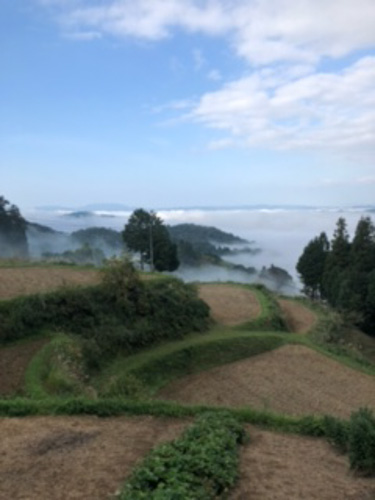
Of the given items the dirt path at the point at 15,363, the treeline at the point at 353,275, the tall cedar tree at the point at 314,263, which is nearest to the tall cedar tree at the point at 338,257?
the treeline at the point at 353,275

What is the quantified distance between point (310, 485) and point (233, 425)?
1.85m

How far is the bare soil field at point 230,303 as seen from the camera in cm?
2217

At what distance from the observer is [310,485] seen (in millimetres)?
6168

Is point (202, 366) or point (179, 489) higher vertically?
point (179, 489)

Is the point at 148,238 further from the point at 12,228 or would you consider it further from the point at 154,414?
the point at 154,414

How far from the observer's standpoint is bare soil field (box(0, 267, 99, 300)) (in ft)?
57.3

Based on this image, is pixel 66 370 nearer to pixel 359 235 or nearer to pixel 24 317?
pixel 24 317

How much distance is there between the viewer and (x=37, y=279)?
19531 mm

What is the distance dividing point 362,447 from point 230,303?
18.5 meters

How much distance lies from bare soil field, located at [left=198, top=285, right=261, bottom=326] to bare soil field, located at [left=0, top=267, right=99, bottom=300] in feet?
18.4

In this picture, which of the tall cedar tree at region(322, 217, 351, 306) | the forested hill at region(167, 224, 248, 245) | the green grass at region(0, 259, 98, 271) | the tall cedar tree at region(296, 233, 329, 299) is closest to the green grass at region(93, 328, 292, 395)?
the green grass at region(0, 259, 98, 271)

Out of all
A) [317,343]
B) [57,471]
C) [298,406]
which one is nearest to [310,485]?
[57,471]

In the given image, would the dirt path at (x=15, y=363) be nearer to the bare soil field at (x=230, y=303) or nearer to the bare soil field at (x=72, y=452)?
the bare soil field at (x=72, y=452)

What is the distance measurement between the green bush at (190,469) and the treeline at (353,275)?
25030 millimetres
